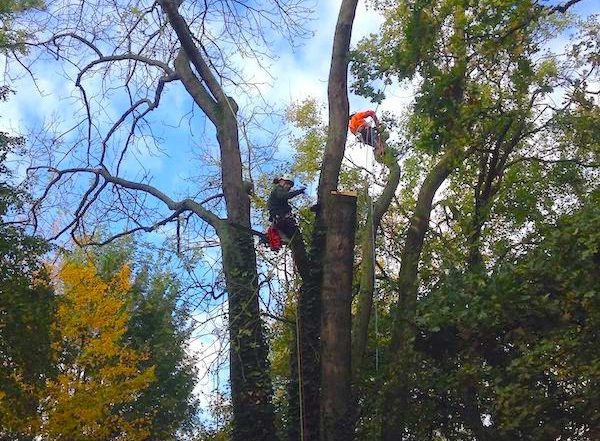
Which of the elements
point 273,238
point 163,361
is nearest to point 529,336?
point 273,238

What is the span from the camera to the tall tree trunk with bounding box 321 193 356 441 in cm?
633

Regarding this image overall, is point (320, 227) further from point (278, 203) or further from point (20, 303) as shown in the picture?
point (20, 303)

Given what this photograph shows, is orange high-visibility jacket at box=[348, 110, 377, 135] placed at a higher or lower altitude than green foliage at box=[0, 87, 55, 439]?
higher

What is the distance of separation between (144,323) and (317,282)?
1290 centimetres

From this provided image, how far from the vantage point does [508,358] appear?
276 inches

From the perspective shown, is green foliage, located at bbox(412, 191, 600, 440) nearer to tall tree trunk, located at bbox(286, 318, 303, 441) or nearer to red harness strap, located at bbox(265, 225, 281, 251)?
tall tree trunk, located at bbox(286, 318, 303, 441)

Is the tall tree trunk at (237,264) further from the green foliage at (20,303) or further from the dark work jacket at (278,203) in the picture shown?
the green foliage at (20,303)

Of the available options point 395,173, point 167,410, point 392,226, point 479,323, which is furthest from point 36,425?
point 479,323

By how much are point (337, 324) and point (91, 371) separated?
10.5 m

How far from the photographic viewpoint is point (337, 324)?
663 centimetres

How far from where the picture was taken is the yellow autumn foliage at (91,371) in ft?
48.5

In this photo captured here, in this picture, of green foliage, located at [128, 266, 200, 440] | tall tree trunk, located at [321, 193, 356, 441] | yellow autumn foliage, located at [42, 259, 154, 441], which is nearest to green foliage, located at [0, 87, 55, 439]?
tall tree trunk, located at [321, 193, 356, 441]

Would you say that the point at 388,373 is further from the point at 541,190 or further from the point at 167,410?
the point at 167,410

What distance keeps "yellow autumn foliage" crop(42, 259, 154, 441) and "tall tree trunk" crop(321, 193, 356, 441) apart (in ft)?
31.1
